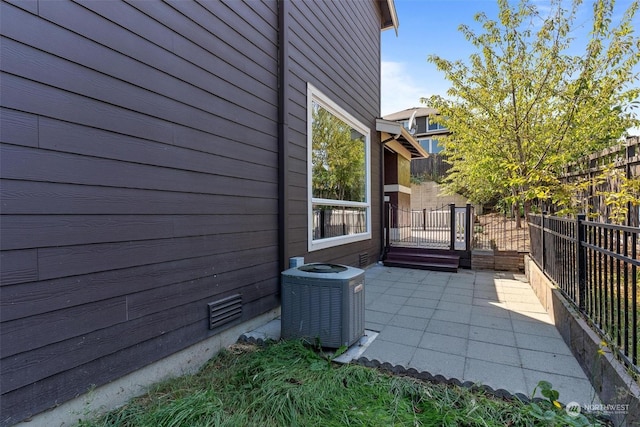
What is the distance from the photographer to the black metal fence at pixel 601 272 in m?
1.97

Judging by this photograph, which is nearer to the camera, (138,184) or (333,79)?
(138,184)

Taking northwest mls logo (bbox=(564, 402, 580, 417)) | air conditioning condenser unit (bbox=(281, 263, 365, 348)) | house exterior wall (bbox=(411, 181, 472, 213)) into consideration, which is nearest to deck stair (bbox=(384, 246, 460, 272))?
air conditioning condenser unit (bbox=(281, 263, 365, 348))

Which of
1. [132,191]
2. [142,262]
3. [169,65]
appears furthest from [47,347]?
[169,65]

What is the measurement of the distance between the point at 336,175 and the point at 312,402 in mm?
3899

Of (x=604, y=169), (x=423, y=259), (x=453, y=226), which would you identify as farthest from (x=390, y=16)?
(x=604, y=169)

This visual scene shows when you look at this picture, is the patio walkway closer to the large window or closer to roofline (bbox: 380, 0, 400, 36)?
the large window

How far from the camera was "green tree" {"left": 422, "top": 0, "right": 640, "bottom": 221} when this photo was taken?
4.96 m

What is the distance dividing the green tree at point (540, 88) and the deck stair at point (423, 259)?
172 centimetres

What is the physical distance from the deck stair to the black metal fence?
240cm

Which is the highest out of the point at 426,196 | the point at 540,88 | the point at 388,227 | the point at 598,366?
the point at 540,88

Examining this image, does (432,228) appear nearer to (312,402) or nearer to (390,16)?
(390,16)

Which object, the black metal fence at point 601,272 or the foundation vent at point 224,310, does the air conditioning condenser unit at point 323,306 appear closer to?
the foundation vent at point 224,310

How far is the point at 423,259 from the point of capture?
7.02 meters

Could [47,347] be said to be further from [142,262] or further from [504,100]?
[504,100]
